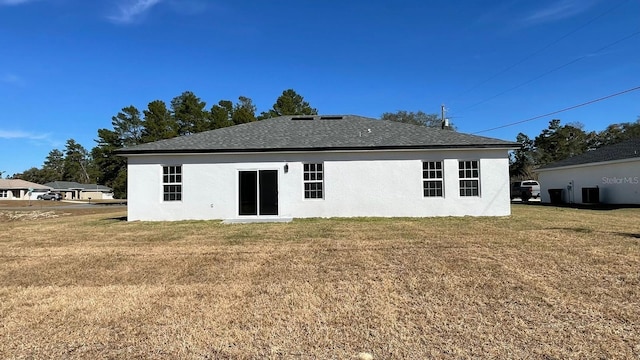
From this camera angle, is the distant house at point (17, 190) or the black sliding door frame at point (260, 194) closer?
the black sliding door frame at point (260, 194)

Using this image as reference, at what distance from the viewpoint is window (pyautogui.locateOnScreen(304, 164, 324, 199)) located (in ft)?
49.1

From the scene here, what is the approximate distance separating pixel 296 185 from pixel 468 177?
648cm

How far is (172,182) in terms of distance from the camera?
592 inches

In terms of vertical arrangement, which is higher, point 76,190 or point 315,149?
point 76,190

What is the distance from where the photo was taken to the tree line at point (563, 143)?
5122 cm

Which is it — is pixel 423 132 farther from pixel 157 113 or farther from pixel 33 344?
pixel 157 113

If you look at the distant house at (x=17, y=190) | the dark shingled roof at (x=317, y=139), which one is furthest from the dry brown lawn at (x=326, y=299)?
the distant house at (x=17, y=190)

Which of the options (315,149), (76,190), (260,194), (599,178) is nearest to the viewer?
(315,149)

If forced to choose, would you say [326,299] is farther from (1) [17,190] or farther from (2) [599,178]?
(1) [17,190]

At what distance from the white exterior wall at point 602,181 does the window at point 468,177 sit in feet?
39.8

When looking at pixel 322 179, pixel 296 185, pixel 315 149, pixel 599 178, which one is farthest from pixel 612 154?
pixel 296 185

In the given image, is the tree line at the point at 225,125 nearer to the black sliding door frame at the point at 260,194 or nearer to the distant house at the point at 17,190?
the black sliding door frame at the point at 260,194

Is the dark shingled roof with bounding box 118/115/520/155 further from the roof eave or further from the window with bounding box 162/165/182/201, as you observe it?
the window with bounding box 162/165/182/201

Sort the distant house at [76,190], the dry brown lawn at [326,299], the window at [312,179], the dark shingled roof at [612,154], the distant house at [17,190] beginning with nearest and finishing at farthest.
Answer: the dry brown lawn at [326,299]
the window at [312,179]
the dark shingled roof at [612,154]
the distant house at [17,190]
the distant house at [76,190]
